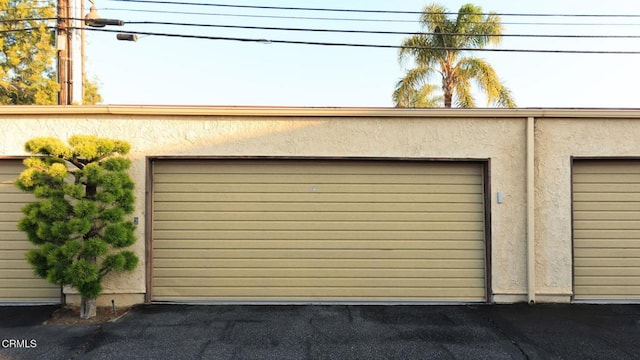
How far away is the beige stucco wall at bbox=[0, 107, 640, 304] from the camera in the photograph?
5.34 metres

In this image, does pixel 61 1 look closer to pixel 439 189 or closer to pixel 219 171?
pixel 219 171

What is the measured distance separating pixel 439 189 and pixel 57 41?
915cm

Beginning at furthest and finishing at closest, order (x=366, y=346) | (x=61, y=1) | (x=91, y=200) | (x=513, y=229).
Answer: (x=61, y=1) → (x=513, y=229) → (x=91, y=200) → (x=366, y=346)

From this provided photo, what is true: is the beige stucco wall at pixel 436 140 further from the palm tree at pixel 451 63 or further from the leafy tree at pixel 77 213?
the palm tree at pixel 451 63

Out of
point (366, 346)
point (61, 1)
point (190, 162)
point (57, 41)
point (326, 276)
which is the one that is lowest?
point (366, 346)

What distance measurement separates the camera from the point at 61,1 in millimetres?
8227

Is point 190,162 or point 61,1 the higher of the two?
point 61,1

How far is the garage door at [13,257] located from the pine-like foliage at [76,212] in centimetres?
118

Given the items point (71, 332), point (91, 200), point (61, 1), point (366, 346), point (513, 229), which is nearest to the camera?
point (366, 346)

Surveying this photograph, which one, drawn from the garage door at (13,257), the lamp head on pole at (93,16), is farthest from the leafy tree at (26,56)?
the garage door at (13,257)

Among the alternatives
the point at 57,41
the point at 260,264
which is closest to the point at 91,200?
the point at 260,264

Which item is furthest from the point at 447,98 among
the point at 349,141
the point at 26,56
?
the point at 26,56

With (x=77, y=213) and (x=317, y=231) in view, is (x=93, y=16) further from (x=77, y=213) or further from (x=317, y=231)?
(x=317, y=231)

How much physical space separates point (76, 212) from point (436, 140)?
5.03 metres
